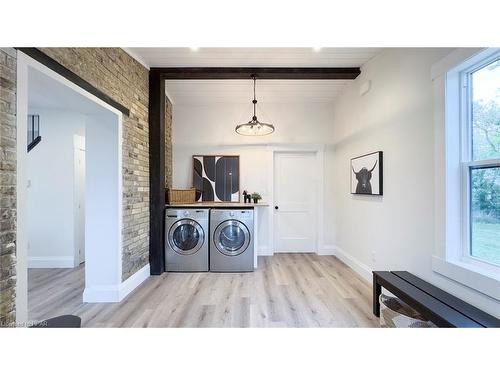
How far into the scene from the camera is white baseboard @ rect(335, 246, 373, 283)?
3.00m

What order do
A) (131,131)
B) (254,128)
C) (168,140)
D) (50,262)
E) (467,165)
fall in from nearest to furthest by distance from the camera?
1. (467,165)
2. (131,131)
3. (254,128)
4. (50,262)
5. (168,140)

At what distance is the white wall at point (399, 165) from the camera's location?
195 cm

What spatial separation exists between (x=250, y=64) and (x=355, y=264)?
3.26m

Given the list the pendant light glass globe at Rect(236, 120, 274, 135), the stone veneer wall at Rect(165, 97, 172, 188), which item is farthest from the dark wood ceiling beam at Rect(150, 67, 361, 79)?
the stone veneer wall at Rect(165, 97, 172, 188)

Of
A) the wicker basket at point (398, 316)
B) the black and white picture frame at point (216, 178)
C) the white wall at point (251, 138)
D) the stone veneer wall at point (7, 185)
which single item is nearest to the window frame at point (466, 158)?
the wicker basket at point (398, 316)

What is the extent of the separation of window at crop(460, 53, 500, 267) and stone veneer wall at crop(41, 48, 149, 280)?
3.11 meters

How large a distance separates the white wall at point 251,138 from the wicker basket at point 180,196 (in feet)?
2.16

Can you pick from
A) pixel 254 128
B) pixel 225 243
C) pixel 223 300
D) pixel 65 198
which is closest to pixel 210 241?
pixel 225 243

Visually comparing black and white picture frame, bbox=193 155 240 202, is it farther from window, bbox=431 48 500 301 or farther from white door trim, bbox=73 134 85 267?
window, bbox=431 48 500 301

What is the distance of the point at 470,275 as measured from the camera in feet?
4.97

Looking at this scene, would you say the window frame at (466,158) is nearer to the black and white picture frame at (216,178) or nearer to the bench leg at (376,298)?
the bench leg at (376,298)

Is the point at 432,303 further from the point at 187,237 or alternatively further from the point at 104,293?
the point at 104,293
